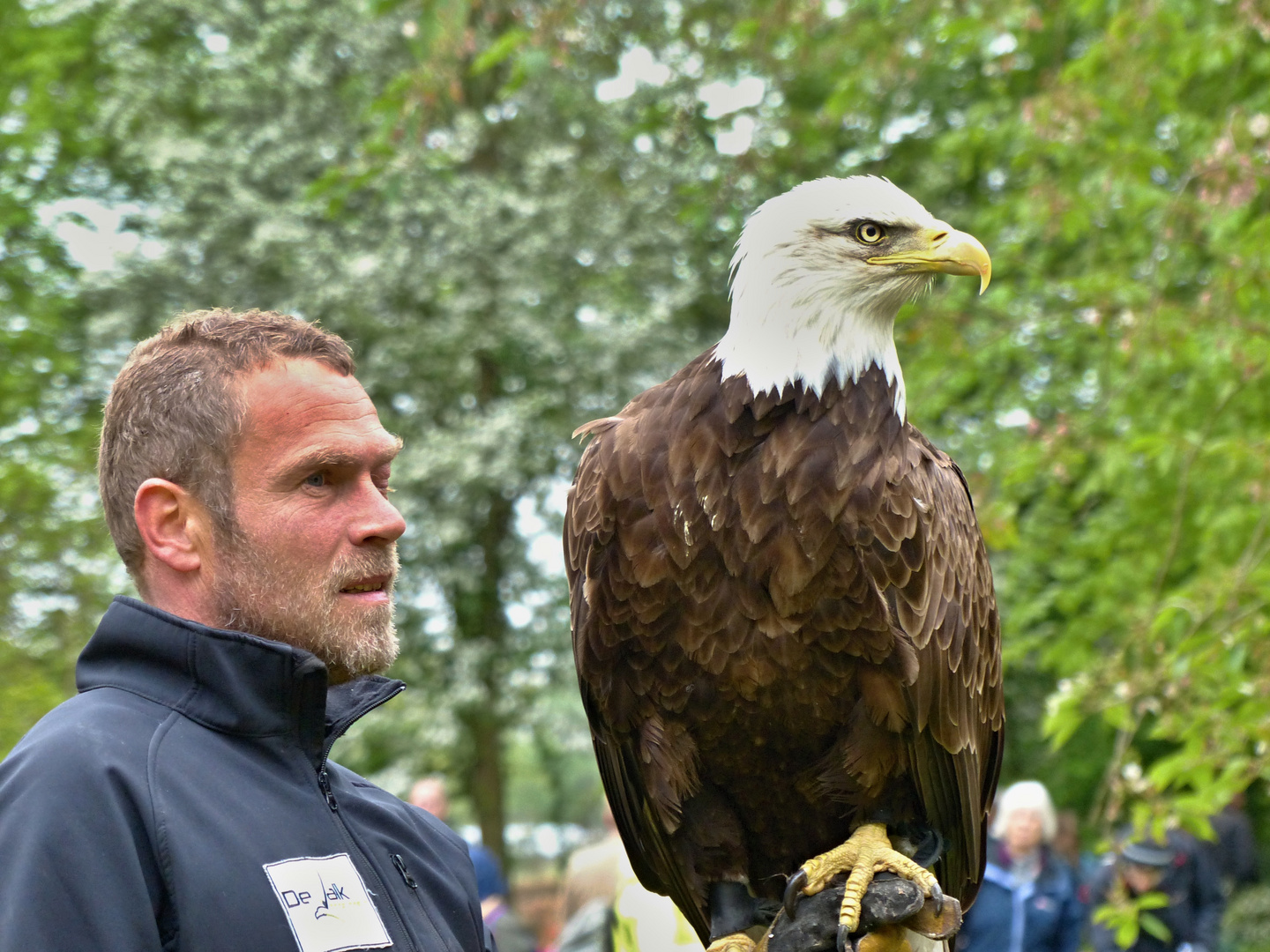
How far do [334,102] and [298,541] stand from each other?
38.4 ft

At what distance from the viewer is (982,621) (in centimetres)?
303

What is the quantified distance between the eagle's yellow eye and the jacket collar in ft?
4.43

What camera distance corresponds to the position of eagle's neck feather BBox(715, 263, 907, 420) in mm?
2646

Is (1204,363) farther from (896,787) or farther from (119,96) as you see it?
(119,96)

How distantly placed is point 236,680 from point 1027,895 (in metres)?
5.33

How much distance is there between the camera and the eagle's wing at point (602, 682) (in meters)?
2.73

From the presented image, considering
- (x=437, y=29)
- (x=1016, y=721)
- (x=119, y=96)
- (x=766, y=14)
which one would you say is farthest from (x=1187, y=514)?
(x=119, y=96)

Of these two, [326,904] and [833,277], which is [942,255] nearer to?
[833,277]

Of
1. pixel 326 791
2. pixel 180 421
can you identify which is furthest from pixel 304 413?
pixel 326 791

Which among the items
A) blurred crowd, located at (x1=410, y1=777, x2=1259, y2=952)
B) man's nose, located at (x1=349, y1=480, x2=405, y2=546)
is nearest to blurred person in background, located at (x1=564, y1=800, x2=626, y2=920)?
blurred crowd, located at (x1=410, y1=777, x2=1259, y2=952)

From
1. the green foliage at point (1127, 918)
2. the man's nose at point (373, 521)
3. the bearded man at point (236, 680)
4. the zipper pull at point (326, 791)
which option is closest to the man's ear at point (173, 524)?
the bearded man at point (236, 680)

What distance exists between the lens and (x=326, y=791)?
218cm

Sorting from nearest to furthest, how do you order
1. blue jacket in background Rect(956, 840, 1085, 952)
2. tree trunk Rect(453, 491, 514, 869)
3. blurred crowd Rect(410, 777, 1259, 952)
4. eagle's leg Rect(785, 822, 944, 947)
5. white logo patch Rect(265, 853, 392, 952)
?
white logo patch Rect(265, 853, 392, 952) < eagle's leg Rect(785, 822, 944, 947) < blurred crowd Rect(410, 777, 1259, 952) < blue jacket in background Rect(956, 840, 1085, 952) < tree trunk Rect(453, 491, 514, 869)

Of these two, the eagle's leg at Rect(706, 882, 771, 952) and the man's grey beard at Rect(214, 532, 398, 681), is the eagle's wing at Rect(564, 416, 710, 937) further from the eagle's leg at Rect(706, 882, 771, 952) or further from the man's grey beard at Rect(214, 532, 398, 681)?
the man's grey beard at Rect(214, 532, 398, 681)
